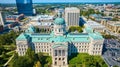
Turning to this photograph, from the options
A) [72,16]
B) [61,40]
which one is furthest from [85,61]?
[72,16]

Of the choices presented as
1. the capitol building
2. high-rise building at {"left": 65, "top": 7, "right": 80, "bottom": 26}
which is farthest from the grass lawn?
high-rise building at {"left": 65, "top": 7, "right": 80, "bottom": 26}

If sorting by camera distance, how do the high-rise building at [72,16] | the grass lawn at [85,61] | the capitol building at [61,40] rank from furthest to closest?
the high-rise building at [72,16]
the capitol building at [61,40]
the grass lawn at [85,61]

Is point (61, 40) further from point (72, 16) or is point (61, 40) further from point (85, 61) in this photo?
point (72, 16)

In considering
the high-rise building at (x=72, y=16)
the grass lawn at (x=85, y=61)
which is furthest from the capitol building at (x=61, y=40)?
the high-rise building at (x=72, y=16)

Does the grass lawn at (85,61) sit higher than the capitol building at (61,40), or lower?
lower

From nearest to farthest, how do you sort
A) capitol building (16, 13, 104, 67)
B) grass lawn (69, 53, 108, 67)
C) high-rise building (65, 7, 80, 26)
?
1. grass lawn (69, 53, 108, 67)
2. capitol building (16, 13, 104, 67)
3. high-rise building (65, 7, 80, 26)

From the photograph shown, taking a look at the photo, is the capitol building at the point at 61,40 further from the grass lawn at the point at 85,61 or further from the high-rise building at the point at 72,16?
the high-rise building at the point at 72,16

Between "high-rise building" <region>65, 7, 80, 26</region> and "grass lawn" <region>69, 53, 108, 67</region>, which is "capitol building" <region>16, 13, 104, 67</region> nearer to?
"grass lawn" <region>69, 53, 108, 67</region>

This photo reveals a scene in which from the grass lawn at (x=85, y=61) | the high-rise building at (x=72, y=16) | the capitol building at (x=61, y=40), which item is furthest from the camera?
the high-rise building at (x=72, y=16)

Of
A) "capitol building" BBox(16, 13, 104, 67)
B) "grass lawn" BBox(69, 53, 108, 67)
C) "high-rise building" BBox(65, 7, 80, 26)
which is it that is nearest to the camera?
"grass lawn" BBox(69, 53, 108, 67)
